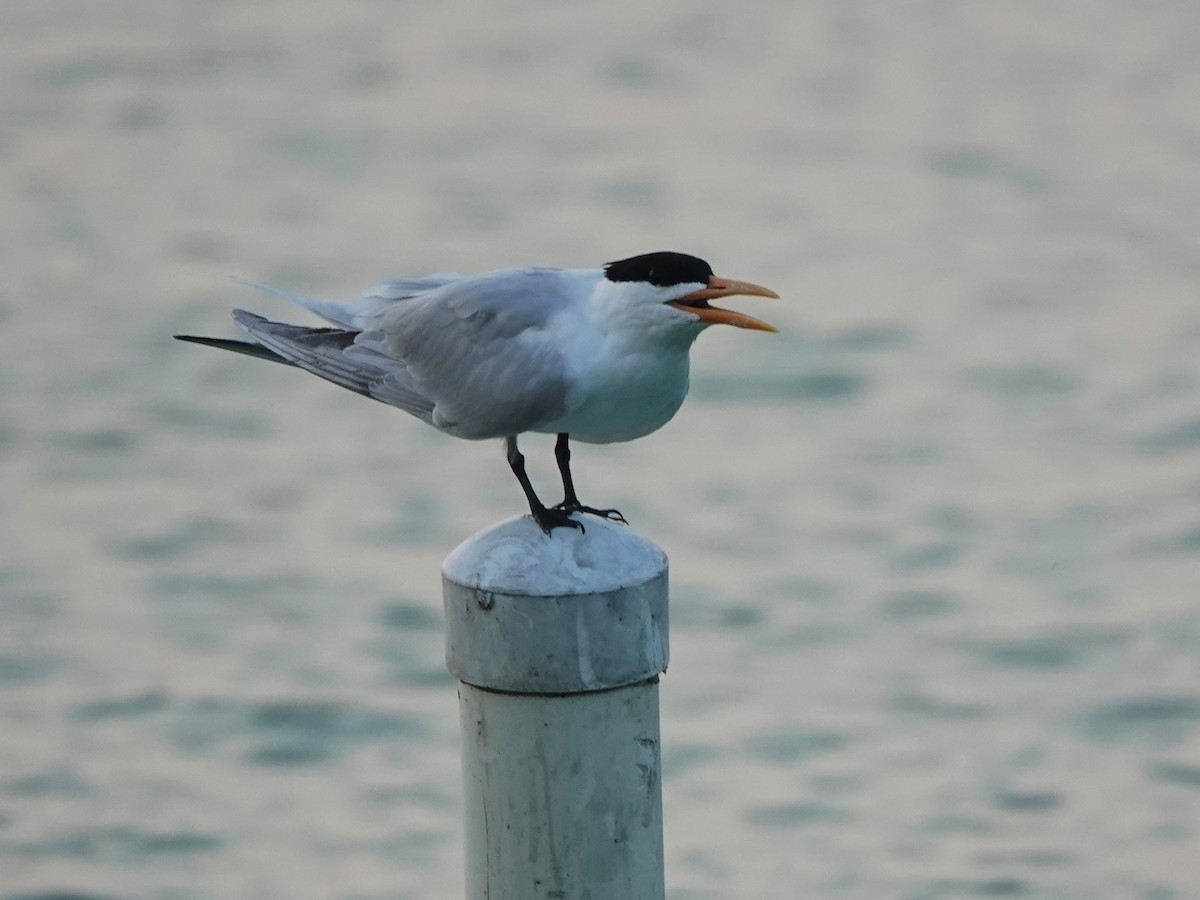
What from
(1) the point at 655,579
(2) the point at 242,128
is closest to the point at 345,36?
(2) the point at 242,128

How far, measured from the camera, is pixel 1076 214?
15.2 m

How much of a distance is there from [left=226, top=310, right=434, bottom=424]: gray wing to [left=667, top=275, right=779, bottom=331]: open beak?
2.52 feet

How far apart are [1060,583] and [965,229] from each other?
4739mm

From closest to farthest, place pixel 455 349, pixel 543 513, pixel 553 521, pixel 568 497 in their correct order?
pixel 553 521 < pixel 543 513 < pixel 568 497 < pixel 455 349

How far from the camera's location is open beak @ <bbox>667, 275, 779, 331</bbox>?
171 inches

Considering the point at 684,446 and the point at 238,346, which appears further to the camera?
the point at 684,446

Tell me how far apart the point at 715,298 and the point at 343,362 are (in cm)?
102

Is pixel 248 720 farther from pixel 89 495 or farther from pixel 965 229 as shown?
pixel 965 229

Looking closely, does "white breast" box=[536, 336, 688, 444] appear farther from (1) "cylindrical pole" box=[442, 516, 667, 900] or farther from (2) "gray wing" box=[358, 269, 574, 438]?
(1) "cylindrical pole" box=[442, 516, 667, 900]

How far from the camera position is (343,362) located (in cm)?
504

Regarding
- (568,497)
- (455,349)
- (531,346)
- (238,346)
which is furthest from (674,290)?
(238,346)

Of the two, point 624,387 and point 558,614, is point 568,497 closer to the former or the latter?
point 624,387

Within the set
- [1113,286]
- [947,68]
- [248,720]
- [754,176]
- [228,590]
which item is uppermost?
[947,68]

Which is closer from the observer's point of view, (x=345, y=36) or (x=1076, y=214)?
(x=1076, y=214)
